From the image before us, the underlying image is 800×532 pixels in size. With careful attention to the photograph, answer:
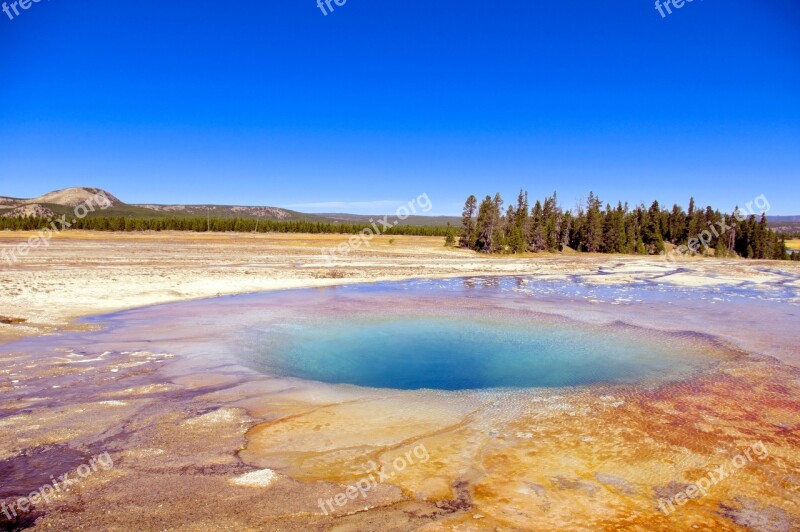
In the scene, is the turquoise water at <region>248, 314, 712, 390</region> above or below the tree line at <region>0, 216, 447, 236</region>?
below

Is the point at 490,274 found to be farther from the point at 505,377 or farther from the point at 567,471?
the point at 567,471

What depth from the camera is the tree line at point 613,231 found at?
67.1m

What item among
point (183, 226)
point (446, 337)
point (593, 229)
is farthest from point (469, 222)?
point (183, 226)

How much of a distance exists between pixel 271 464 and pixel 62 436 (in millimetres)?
3019

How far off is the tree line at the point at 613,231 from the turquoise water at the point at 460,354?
4974cm

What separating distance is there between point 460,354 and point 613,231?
76728 mm

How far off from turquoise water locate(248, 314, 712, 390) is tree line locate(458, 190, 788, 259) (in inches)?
1958

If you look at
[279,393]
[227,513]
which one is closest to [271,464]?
[227,513]

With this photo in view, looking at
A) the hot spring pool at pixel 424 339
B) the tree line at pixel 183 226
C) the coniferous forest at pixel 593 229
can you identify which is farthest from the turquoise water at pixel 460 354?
the tree line at pixel 183 226

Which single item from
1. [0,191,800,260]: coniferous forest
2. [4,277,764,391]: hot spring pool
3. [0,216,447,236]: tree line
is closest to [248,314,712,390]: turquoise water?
[4,277,764,391]: hot spring pool

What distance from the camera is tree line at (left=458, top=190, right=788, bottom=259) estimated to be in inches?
2640

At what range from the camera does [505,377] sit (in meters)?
10.2

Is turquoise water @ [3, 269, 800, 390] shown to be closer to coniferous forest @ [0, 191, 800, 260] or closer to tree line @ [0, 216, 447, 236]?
coniferous forest @ [0, 191, 800, 260]

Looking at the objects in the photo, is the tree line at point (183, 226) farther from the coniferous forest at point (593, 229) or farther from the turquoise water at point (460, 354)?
the turquoise water at point (460, 354)
